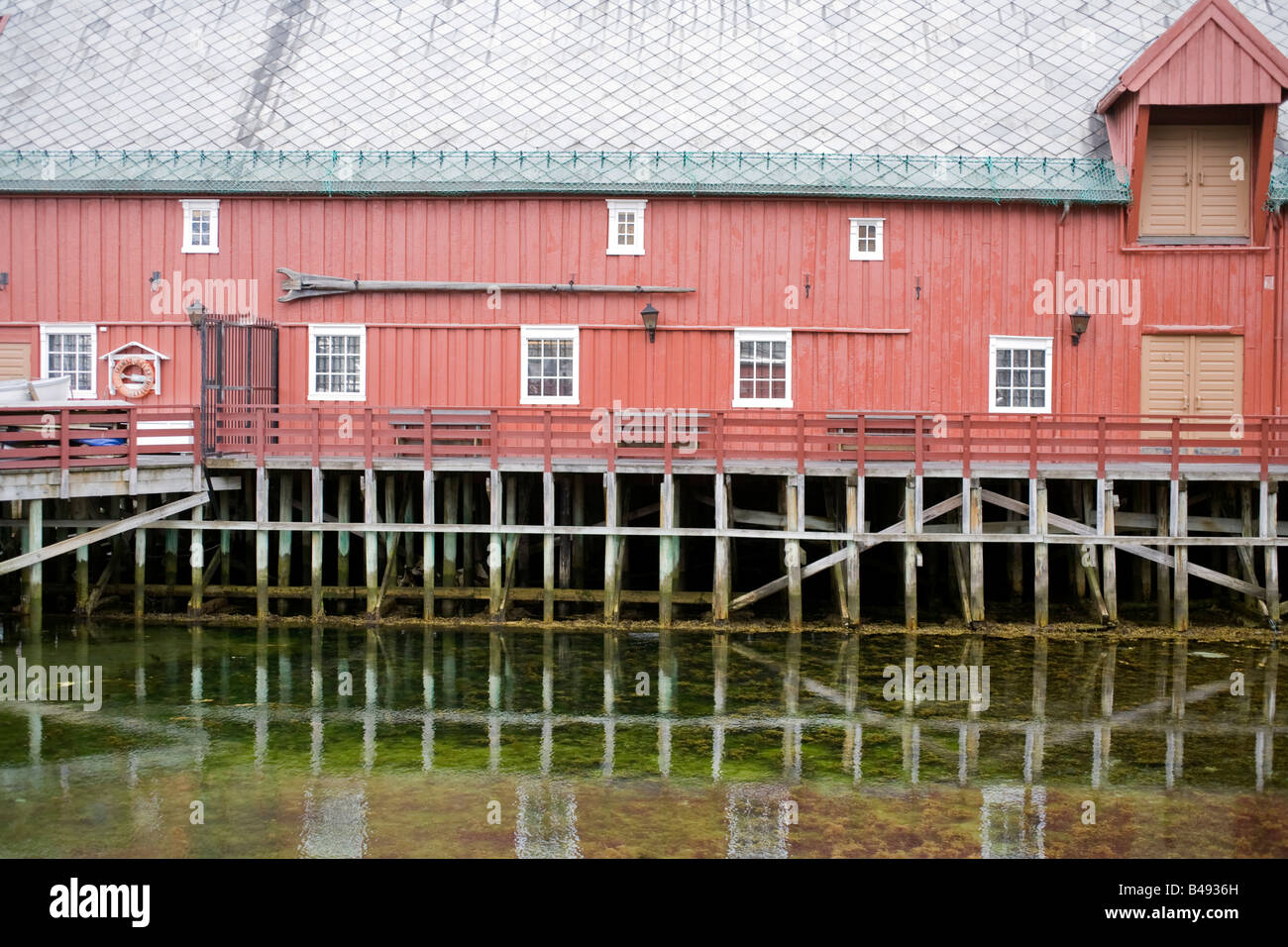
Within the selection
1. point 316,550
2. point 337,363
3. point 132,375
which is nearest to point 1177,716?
point 316,550

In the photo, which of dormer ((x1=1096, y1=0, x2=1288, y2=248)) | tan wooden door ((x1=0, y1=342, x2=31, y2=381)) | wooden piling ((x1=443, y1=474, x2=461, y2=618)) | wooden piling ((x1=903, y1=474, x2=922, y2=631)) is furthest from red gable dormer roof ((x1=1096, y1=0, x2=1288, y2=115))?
tan wooden door ((x1=0, y1=342, x2=31, y2=381))

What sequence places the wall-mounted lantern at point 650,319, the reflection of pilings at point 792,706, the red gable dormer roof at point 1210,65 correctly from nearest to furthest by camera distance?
the reflection of pilings at point 792,706, the red gable dormer roof at point 1210,65, the wall-mounted lantern at point 650,319

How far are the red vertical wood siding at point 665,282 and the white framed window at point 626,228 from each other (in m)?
0.15

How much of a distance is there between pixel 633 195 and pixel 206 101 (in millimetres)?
7743

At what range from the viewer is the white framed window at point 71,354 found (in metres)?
20.4

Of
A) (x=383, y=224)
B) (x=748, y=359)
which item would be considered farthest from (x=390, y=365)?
(x=748, y=359)

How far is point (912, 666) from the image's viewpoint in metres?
15.1

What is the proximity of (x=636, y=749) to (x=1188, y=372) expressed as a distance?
39.8 ft

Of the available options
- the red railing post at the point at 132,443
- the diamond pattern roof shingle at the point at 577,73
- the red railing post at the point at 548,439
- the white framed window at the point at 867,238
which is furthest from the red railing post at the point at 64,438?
the white framed window at the point at 867,238

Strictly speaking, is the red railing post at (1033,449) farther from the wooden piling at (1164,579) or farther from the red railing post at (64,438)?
the red railing post at (64,438)

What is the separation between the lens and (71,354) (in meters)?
20.5

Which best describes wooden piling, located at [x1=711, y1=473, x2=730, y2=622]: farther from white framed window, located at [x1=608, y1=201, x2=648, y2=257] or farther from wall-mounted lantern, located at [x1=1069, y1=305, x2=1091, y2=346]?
wall-mounted lantern, located at [x1=1069, y1=305, x2=1091, y2=346]

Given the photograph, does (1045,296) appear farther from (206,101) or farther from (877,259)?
(206,101)

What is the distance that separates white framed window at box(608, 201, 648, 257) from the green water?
6.45 meters
